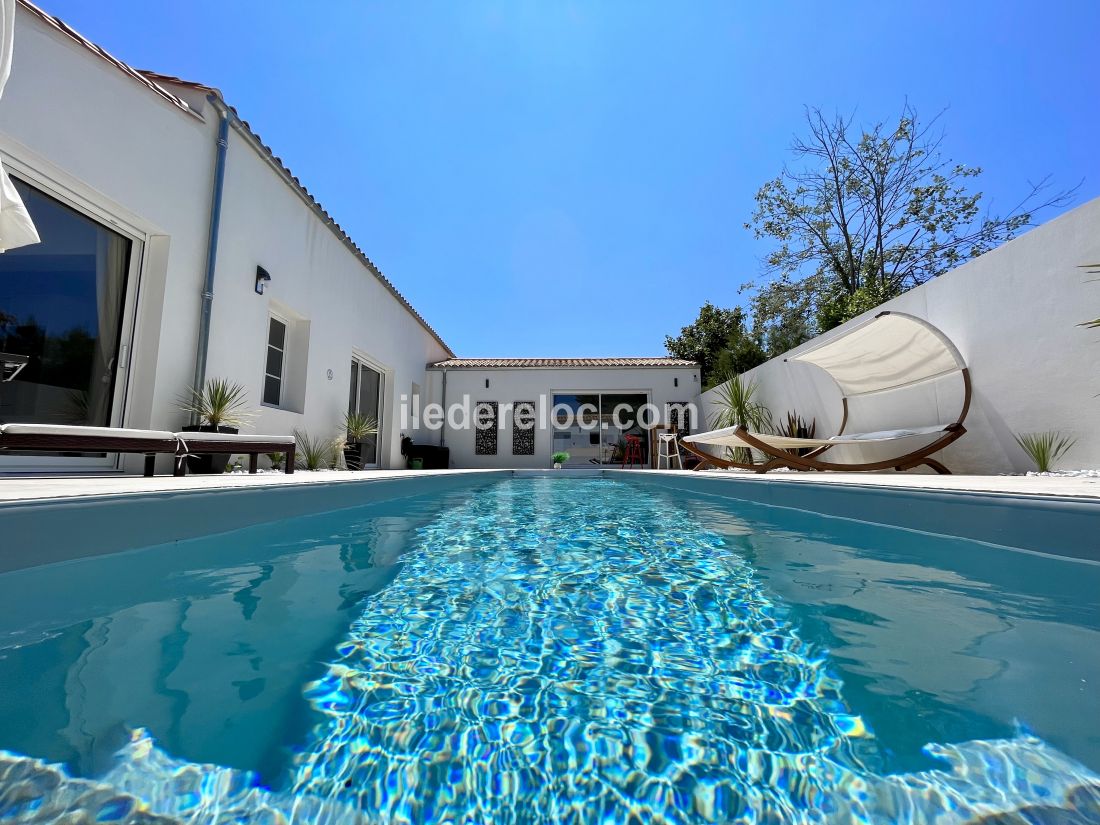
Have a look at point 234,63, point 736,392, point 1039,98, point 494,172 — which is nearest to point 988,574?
point 736,392

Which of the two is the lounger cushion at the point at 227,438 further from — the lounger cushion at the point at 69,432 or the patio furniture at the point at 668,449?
the patio furniture at the point at 668,449

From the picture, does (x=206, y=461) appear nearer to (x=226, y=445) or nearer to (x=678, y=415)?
(x=226, y=445)

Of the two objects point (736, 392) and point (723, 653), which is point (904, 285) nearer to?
point (736, 392)

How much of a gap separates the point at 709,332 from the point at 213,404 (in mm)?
14673

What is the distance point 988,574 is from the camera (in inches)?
79.7

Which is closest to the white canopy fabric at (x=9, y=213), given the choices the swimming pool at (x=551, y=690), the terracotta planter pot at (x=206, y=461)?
the swimming pool at (x=551, y=690)

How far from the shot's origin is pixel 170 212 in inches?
172

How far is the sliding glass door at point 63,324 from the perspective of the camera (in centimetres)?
346

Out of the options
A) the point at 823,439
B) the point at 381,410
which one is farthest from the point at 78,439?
the point at 823,439

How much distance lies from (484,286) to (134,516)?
40.0ft

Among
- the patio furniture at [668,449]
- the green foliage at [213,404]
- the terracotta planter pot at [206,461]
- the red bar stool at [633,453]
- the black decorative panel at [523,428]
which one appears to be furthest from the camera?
the red bar stool at [633,453]

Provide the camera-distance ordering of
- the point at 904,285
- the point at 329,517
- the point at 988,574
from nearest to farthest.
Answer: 1. the point at 988,574
2. the point at 329,517
3. the point at 904,285

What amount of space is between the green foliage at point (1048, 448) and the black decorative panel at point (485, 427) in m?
10.1

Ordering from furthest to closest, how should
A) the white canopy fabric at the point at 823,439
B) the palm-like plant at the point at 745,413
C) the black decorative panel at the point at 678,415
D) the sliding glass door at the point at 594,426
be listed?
1. the sliding glass door at the point at 594,426
2. the black decorative panel at the point at 678,415
3. the palm-like plant at the point at 745,413
4. the white canopy fabric at the point at 823,439
